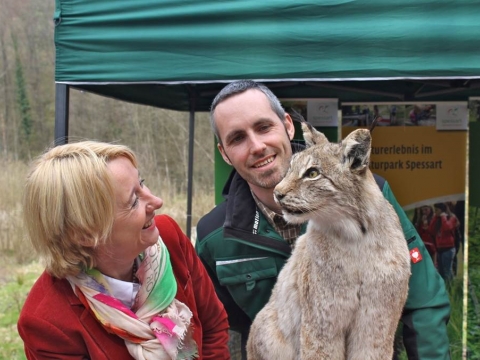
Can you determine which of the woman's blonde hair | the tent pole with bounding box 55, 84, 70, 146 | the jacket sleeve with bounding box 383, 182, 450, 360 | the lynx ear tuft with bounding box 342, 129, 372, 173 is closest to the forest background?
the tent pole with bounding box 55, 84, 70, 146

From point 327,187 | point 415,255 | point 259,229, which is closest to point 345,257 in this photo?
Result: point 327,187

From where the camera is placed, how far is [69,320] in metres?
2.05

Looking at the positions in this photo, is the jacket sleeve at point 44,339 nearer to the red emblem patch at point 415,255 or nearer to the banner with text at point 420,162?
the red emblem patch at point 415,255

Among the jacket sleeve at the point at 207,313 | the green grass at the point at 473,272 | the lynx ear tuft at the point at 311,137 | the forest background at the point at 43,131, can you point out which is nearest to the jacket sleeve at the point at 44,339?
the jacket sleeve at the point at 207,313

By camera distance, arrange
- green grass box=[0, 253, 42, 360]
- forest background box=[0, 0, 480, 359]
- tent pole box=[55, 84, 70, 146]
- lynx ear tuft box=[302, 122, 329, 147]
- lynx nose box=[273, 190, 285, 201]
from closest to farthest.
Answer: lynx nose box=[273, 190, 285, 201]
lynx ear tuft box=[302, 122, 329, 147]
tent pole box=[55, 84, 70, 146]
green grass box=[0, 253, 42, 360]
forest background box=[0, 0, 480, 359]

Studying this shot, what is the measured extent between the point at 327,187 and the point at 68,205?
1034mm

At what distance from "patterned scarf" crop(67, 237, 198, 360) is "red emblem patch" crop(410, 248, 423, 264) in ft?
3.66

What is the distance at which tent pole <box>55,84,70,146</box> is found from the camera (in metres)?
3.17

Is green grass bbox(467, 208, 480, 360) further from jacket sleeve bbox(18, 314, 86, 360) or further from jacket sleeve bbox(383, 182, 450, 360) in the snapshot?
jacket sleeve bbox(18, 314, 86, 360)

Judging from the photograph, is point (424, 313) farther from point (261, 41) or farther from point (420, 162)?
point (420, 162)

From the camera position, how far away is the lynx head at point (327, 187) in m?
2.07

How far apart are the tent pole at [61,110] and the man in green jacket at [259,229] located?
1047 millimetres

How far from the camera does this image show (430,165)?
4.44 meters

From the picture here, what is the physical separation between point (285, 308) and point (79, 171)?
3.58ft
